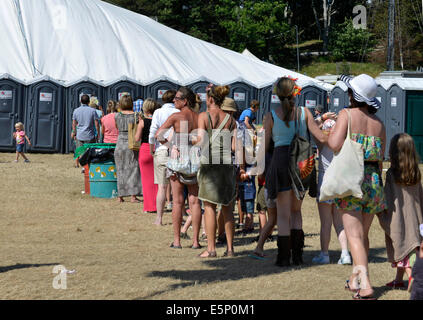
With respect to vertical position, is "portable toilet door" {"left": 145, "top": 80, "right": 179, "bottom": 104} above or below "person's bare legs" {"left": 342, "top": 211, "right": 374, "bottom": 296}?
above

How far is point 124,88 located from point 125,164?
12.9 m

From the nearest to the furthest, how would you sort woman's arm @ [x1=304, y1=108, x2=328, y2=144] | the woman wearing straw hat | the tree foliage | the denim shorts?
1. the woman wearing straw hat
2. woman's arm @ [x1=304, y1=108, x2=328, y2=144]
3. the denim shorts
4. the tree foliage

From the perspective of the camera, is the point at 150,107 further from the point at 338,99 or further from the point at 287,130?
the point at 338,99

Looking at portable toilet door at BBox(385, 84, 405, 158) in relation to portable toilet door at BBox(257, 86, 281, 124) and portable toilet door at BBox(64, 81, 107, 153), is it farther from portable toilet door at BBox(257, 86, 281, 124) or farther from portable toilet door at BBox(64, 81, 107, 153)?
portable toilet door at BBox(64, 81, 107, 153)

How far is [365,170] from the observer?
571 centimetres

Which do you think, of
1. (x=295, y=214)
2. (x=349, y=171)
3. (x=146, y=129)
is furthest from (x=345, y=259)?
(x=146, y=129)

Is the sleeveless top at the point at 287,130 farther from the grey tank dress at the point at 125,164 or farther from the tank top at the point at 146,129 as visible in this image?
the grey tank dress at the point at 125,164

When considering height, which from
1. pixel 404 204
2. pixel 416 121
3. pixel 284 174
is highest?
pixel 416 121

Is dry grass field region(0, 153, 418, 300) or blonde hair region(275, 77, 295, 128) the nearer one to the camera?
dry grass field region(0, 153, 418, 300)

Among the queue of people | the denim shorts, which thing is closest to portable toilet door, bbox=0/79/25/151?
the queue of people

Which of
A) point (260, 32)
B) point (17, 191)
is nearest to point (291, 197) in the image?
point (17, 191)

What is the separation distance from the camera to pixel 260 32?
62.2 meters

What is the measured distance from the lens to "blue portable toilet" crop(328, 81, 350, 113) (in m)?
23.9

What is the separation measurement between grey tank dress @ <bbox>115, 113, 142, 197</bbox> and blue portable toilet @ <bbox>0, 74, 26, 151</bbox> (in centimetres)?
1178
